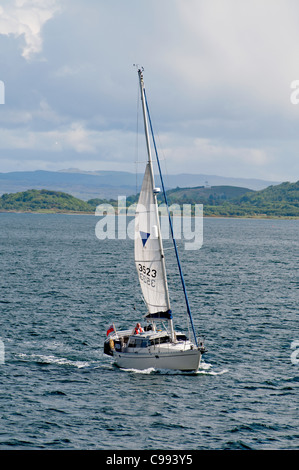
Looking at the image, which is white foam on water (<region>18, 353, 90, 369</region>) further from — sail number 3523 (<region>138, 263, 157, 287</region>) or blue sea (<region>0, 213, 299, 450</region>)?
sail number 3523 (<region>138, 263, 157, 287</region>)

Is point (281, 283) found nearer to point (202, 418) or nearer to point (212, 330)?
point (212, 330)

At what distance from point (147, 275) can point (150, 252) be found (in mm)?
2180

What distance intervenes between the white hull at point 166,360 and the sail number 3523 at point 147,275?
604 centimetres

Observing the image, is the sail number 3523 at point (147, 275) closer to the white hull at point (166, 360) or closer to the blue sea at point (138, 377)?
the white hull at point (166, 360)

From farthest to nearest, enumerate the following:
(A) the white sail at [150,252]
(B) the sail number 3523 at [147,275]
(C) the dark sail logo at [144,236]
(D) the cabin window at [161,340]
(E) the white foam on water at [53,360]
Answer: (E) the white foam on water at [53,360] → (B) the sail number 3523 at [147,275] → (C) the dark sail logo at [144,236] → (D) the cabin window at [161,340] → (A) the white sail at [150,252]

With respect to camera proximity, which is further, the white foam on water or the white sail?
the white foam on water

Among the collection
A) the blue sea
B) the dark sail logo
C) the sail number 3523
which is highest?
the dark sail logo

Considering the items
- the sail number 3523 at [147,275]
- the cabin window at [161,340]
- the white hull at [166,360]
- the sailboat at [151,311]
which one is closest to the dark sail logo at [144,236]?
the sailboat at [151,311]

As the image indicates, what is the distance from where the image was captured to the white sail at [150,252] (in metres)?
46.9

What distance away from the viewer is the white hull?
46375 mm

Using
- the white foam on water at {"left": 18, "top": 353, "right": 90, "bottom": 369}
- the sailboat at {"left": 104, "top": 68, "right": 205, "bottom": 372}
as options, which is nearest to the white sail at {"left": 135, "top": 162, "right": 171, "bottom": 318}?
the sailboat at {"left": 104, "top": 68, "right": 205, "bottom": 372}
